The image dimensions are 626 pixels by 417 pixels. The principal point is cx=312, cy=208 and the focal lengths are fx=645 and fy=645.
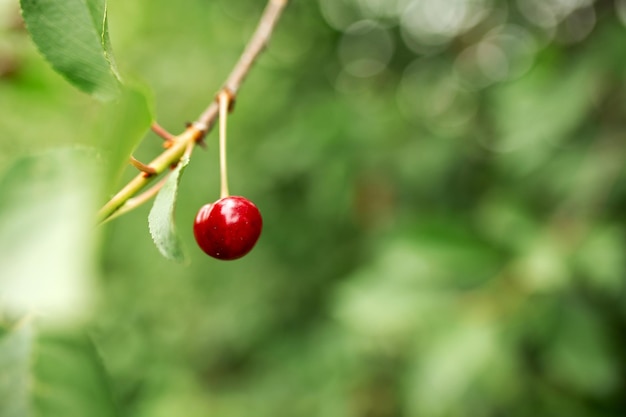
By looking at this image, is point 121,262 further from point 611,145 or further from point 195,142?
point 195,142

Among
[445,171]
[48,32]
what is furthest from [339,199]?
[48,32]

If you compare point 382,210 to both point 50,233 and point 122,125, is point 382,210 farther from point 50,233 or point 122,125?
point 50,233

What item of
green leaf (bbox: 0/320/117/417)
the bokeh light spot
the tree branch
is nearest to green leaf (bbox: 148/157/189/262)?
the tree branch

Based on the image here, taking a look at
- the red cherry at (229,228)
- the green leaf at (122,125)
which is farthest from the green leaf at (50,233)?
the red cherry at (229,228)

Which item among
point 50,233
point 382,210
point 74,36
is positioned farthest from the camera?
point 382,210

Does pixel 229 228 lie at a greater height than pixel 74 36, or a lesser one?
lesser

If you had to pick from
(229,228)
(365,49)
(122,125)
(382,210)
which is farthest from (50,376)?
(365,49)

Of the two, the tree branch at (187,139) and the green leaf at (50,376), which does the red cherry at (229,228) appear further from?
the green leaf at (50,376)
